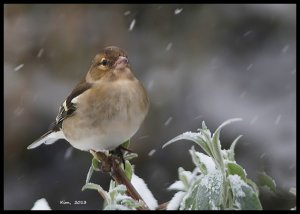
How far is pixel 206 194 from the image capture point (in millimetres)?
1291

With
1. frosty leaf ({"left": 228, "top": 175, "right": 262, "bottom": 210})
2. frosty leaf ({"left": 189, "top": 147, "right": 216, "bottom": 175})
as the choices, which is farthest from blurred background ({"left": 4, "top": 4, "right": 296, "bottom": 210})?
frosty leaf ({"left": 228, "top": 175, "right": 262, "bottom": 210})

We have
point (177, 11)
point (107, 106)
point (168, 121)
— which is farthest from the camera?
point (177, 11)

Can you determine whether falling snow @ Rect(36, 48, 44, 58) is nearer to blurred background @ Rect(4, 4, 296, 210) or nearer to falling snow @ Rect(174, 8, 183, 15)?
blurred background @ Rect(4, 4, 296, 210)

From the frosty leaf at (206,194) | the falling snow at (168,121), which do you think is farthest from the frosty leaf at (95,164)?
the falling snow at (168,121)

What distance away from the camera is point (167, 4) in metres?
5.35

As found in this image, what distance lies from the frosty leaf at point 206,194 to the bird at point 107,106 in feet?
2.29

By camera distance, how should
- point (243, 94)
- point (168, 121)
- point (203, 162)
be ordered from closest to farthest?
point (203, 162) < point (168, 121) < point (243, 94)

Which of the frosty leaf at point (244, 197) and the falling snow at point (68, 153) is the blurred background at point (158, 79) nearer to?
the falling snow at point (68, 153)

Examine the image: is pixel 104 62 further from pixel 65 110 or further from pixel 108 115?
pixel 65 110

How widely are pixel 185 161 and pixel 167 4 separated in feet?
4.84

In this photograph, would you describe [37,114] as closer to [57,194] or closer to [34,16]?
[57,194]

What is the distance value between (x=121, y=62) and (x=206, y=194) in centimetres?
91

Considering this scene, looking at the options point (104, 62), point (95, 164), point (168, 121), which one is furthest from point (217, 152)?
point (168, 121)

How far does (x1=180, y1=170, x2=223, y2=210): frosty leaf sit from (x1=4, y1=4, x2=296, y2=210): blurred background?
124 inches
